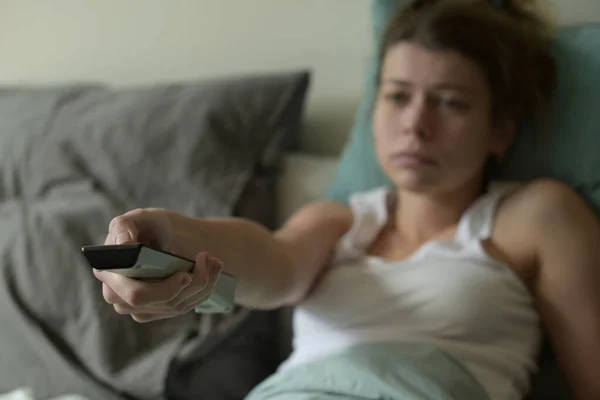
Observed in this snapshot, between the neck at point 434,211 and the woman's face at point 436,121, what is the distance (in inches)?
1.3

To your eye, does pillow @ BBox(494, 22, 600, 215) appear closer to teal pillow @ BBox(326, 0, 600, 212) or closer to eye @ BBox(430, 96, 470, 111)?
teal pillow @ BBox(326, 0, 600, 212)

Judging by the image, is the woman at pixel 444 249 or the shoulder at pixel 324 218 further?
the shoulder at pixel 324 218

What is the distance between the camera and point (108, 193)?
44.2 inches

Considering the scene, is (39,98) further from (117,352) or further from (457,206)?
(457,206)

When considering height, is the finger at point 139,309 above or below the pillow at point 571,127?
below

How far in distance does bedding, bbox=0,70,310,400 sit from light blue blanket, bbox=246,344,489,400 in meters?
0.26

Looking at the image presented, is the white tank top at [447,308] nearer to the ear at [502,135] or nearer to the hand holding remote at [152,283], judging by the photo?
the ear at [502,135]

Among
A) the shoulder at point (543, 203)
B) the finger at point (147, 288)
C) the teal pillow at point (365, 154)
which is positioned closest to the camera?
the finger at point (147, 288)

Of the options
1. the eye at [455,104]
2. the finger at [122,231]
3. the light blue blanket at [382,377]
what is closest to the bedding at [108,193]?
the light blue blanket at [382,377]

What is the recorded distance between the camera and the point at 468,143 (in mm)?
845

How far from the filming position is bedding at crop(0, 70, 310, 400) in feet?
3.24

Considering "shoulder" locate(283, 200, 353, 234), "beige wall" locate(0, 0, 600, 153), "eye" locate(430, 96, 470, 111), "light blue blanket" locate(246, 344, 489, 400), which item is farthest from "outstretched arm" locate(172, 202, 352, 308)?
"beige wall" locate(0, 0, 600, 153)

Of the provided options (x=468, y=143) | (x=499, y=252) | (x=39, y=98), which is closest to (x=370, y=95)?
(x=468, y=143)

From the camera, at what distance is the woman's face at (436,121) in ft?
2.75
